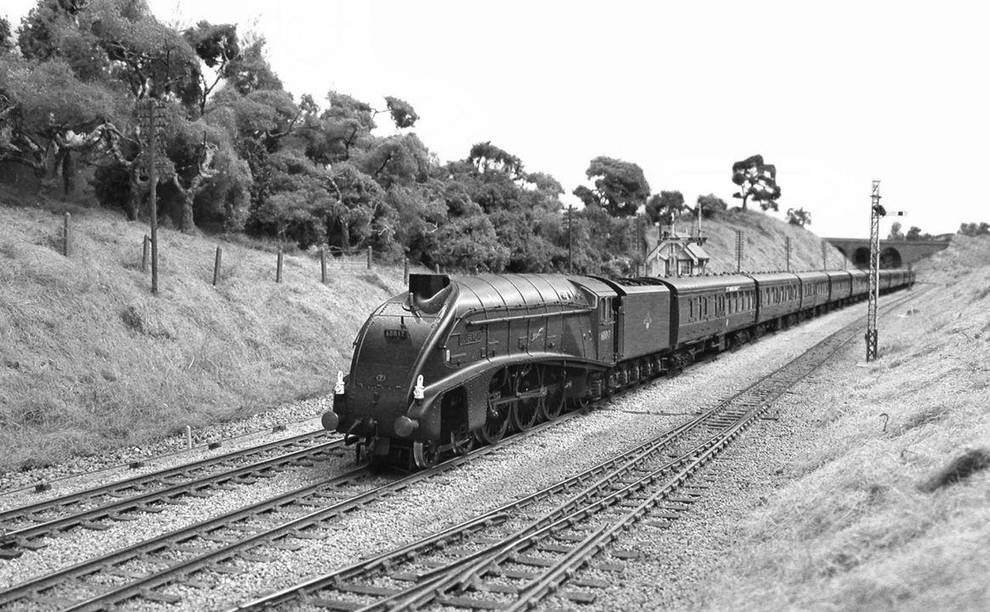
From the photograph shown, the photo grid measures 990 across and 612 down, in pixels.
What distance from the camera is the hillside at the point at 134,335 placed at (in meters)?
13.8

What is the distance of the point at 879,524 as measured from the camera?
6.87 metres

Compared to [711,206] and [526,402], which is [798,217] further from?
[526,402]

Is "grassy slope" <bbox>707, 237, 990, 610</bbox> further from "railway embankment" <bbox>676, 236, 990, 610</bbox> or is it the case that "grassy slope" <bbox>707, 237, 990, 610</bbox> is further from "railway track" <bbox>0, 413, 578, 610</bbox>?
"railway track" <bbox>0, 413, 578, 610</bbox>

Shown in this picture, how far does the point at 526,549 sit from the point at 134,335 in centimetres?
1268

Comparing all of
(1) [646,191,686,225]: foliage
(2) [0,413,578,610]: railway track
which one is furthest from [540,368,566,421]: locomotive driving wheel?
(1) [646,191,686,225]: foliage

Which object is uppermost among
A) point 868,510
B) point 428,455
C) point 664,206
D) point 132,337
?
point 664,206

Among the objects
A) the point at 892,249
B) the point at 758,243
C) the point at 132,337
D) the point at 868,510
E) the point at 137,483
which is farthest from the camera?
the point at 892,249

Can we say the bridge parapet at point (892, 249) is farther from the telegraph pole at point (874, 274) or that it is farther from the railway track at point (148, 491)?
the railway track at point (148, 491)

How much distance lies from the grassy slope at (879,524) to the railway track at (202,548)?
4.87 metres

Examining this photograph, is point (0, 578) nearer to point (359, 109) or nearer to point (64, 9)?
point (64, 9)

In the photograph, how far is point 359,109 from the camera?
3950 cm

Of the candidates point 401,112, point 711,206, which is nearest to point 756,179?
point 711,206

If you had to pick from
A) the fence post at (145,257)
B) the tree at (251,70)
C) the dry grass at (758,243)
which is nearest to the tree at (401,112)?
the tree at (251,70)

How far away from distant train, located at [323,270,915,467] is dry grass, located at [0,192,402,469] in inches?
212
